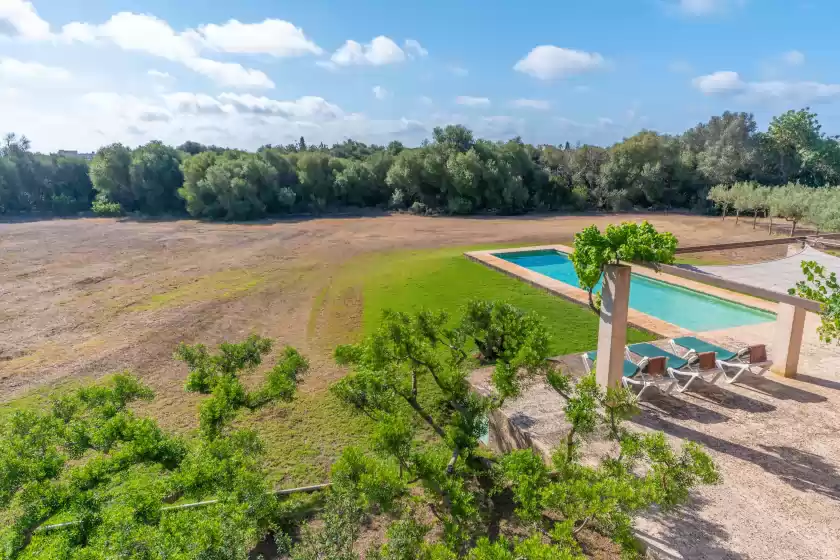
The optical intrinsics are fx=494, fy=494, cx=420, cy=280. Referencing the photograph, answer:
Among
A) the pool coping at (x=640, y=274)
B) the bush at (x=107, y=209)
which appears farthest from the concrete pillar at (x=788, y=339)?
the bush at (x=107, y=209)

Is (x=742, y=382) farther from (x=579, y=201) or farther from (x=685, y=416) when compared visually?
(x=579, y=201)

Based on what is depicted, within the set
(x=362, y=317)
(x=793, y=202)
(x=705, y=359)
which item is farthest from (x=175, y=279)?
(x=793, y=202)

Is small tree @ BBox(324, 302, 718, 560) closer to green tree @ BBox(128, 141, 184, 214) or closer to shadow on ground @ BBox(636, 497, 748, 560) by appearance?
shadow on ground @ BBox(636, 497, 748, 560)

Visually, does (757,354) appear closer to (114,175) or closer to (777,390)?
(777,390)

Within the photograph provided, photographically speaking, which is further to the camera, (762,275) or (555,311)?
(555,311)

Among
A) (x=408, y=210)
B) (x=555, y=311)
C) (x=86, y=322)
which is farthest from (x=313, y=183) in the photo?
(x=555, y=311)

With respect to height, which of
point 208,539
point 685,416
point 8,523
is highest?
point 208,539

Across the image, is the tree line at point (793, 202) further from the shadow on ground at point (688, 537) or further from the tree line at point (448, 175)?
the shadow on ground at point (688, 537)
